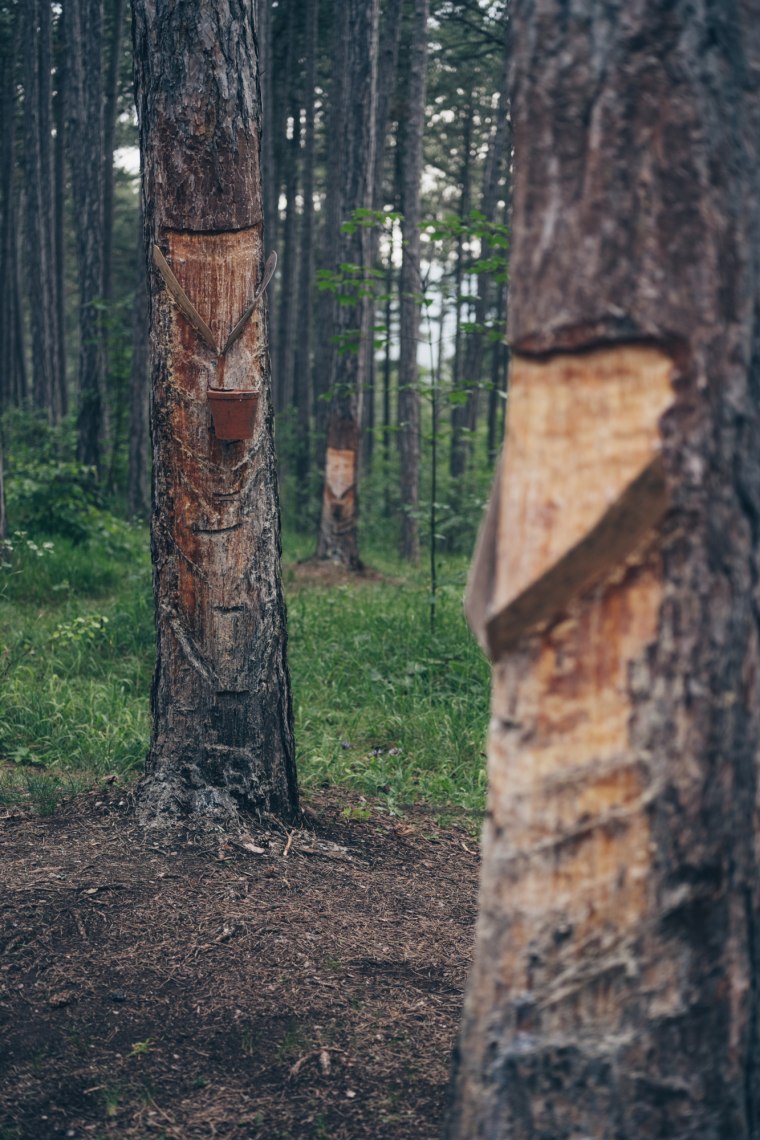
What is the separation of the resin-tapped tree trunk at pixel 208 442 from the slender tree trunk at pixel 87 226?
10.0m

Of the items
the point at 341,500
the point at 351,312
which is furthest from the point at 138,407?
the point at 351,312

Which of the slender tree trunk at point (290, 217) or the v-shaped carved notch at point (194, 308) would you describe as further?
the slender tree trunk at point (290, 217)

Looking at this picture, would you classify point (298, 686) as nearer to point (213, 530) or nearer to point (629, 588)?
point (213, 530)

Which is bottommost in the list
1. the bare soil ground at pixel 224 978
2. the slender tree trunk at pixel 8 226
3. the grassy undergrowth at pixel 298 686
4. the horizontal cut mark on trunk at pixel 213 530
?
the grassy undergrowth at pixel 298 686

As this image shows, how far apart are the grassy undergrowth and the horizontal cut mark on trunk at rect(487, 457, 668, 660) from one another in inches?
134

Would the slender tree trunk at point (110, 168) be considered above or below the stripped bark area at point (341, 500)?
above

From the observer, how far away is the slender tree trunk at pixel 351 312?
1091 centimetres

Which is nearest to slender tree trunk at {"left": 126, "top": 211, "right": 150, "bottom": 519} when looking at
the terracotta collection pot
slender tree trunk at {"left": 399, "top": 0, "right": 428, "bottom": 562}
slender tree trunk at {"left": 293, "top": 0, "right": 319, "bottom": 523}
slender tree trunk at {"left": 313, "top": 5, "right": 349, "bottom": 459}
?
slender tree trunk at {"left": 313, "top": 5, "right": 349, "bottom": 459}

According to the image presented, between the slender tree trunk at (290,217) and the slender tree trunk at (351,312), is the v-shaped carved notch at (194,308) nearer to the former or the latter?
the slender tree trunk at (351,312)

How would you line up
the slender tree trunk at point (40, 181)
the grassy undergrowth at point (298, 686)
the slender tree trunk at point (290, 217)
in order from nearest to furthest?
the grassy undergrowth at point (298, 686) < the slender tree trunk at point (40, 181) < the slender tree trunk at point (290, 217)

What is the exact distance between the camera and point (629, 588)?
1569mm

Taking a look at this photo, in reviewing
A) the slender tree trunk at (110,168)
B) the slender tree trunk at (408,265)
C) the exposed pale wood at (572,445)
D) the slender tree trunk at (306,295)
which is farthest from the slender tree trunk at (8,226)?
the exposed pale wood at (572,445)

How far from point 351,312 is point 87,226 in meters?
5.23

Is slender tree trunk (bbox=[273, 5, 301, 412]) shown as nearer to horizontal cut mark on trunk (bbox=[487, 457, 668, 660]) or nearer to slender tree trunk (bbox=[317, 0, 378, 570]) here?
slender tree trunk (bbox=[317, 0, 378, 570])
